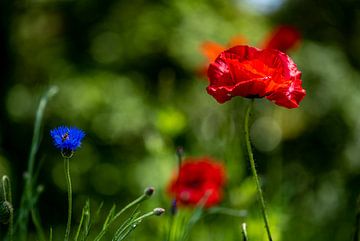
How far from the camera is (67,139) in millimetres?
711

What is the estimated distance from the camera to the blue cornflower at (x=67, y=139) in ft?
2.32

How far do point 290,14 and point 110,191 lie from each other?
75.3 inches

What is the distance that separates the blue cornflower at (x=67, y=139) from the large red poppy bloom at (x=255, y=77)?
19cm

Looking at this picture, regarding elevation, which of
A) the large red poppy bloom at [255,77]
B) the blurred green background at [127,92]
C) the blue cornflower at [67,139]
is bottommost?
the blue cornflower at [67,139]

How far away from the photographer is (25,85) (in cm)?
373

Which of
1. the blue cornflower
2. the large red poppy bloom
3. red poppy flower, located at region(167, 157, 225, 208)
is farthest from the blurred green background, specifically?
the blue cornflower

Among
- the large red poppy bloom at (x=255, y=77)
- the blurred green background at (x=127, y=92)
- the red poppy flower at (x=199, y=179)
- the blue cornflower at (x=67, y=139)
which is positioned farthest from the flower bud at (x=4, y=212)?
the blurred green background at (x=127, y=92)

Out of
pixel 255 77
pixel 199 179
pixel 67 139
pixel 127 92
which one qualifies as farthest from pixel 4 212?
pixel 127 92

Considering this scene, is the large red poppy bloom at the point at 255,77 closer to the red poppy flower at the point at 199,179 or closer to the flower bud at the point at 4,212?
the flower bud at the point at 4,212

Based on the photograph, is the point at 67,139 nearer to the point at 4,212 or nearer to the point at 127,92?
the point at 4,212

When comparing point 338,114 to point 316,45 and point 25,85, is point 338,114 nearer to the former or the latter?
point 316,45

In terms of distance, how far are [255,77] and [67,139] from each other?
0.24 m

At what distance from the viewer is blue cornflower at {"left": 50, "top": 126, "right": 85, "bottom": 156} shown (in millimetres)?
706

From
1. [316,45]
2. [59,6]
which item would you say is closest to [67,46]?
[59,6]
